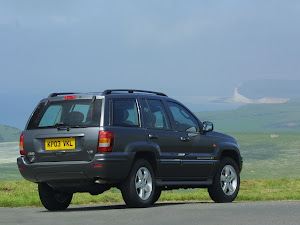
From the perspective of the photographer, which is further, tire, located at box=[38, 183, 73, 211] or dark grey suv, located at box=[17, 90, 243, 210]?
tire, located at box=[38, 183, 73, 211]

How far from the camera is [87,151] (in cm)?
1236

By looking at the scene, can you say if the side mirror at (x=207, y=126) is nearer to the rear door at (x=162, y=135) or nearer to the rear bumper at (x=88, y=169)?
the rear door at (x=162, y=135)

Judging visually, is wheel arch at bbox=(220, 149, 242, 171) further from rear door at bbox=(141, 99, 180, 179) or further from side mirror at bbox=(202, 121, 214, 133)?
rear door at bbox=(141, 99, 180, 179)

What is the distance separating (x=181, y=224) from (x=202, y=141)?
4.64 metres

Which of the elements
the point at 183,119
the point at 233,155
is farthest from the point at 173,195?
the point at 183,119

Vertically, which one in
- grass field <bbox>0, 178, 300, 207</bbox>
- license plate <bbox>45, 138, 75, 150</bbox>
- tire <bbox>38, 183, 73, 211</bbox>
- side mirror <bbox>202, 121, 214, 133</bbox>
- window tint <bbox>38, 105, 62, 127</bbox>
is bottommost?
grass field <bbox>0, 178, 300, 207</bbox>

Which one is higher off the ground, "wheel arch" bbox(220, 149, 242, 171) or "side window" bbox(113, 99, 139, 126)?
"side window" bbox(113, 99, 139, 126)

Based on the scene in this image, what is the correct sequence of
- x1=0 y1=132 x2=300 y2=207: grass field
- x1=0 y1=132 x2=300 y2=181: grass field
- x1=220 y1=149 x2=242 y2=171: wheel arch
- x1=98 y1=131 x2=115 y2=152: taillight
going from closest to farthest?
1. x1=98 y1=131 x2=115 y2=152: taillight
2. x1=220 y1=149 x2=242 y2=171: wheel arch
3. x1=0 y1=132 x2=300 y2=207: grass field
4. x1=0 y1=132 x2=300 y2=181: grass field

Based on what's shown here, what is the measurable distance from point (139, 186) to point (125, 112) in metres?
1.32

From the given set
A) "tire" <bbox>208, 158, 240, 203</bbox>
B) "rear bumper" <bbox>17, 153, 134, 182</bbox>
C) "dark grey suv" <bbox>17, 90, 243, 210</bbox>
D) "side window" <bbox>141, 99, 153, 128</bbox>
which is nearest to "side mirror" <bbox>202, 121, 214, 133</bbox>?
"dark grey suv" <bbox>17, 90, 243, 210</bbox>

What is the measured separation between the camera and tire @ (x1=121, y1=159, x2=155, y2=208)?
12734 millimetres

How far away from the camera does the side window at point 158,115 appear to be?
13.7m

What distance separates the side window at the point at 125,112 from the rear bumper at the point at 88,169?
0.63 metres

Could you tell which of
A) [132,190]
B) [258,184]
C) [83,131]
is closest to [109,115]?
[83,131]
